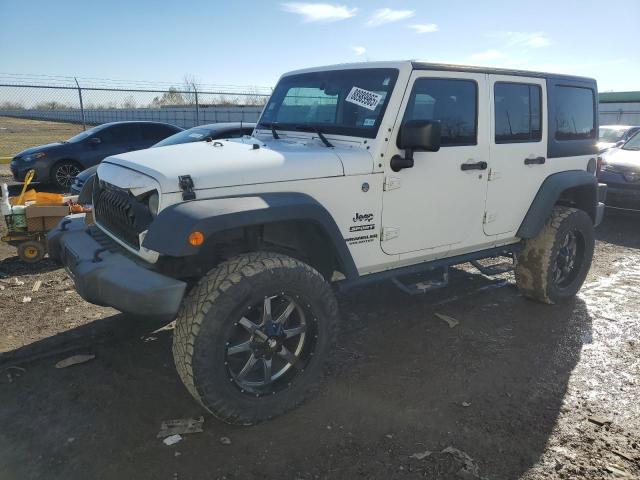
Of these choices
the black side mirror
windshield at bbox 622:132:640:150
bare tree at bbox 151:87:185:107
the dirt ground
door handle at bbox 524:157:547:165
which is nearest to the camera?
the dirt ground

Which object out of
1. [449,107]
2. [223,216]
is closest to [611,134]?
[449,107]

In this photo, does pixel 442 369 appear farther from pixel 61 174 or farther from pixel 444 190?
pixel 61 174

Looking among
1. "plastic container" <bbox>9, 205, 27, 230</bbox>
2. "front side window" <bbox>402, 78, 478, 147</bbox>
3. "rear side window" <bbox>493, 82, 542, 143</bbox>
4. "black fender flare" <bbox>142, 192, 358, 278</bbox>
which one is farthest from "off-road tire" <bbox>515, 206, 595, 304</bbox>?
"plastic container" <bbox>9, 205, 27, 230</bbox>

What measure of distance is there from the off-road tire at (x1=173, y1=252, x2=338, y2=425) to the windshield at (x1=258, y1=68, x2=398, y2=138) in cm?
115

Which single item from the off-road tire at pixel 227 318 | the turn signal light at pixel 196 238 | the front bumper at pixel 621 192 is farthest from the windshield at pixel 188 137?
the front bumper at pixel 621 192

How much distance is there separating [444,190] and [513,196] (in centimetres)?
89

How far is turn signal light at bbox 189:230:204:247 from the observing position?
98.5 inches

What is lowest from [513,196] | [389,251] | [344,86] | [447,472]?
[447,472]

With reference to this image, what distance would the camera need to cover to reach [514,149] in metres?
4.09

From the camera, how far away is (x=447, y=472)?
2.55 m

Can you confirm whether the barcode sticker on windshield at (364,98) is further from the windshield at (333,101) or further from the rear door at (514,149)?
the rear door at (514,149)

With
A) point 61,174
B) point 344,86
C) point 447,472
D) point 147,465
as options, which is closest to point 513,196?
point 344,86

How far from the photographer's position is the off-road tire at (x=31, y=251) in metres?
5.40

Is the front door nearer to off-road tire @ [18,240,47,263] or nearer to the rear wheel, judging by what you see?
off-road tire @ [18,240,47,263]
